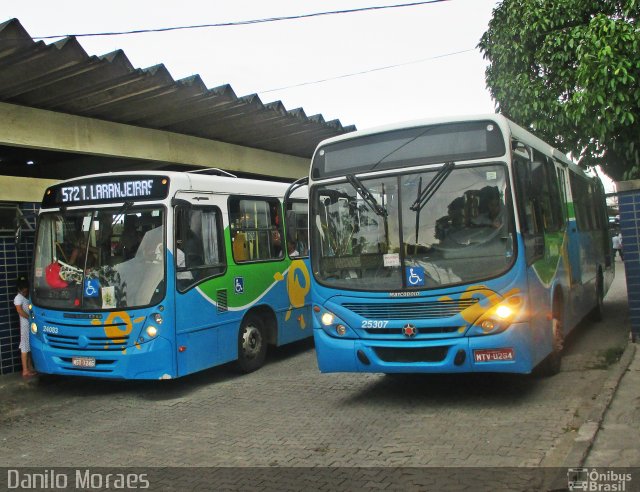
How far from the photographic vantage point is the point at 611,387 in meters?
6.56

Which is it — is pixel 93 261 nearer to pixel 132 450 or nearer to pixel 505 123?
pixel 132 450

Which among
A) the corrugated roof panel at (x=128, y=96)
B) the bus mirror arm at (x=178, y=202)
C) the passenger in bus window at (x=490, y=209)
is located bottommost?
the passenger in bus window at (x=490, y=209)

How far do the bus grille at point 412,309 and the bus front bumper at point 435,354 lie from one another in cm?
26

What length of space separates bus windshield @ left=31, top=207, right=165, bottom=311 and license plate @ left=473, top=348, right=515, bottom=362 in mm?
3869

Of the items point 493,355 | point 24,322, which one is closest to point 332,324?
point 493,355

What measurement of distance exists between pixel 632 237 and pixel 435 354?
4.17 metres

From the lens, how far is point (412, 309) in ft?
21.1

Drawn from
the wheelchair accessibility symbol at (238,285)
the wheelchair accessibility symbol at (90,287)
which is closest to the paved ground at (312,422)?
the wheelchair accessibility symbol at (238,285)

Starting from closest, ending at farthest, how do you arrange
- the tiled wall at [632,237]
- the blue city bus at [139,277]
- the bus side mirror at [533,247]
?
1. the bus side mirror at [533,247]
2. the blue city bus at [139,277]
3. the tiled wall at [632,237]

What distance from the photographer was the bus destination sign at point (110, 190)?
7895 mm

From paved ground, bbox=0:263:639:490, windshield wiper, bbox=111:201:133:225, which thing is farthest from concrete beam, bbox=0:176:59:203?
windshield wiper, bbox=111:201:133:225

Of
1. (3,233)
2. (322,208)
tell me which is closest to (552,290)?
(322,208)

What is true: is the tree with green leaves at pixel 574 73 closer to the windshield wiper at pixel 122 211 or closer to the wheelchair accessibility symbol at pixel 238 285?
the wheelchair accessibility symbol at pixel 238 285

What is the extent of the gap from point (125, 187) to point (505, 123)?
4.73 m
